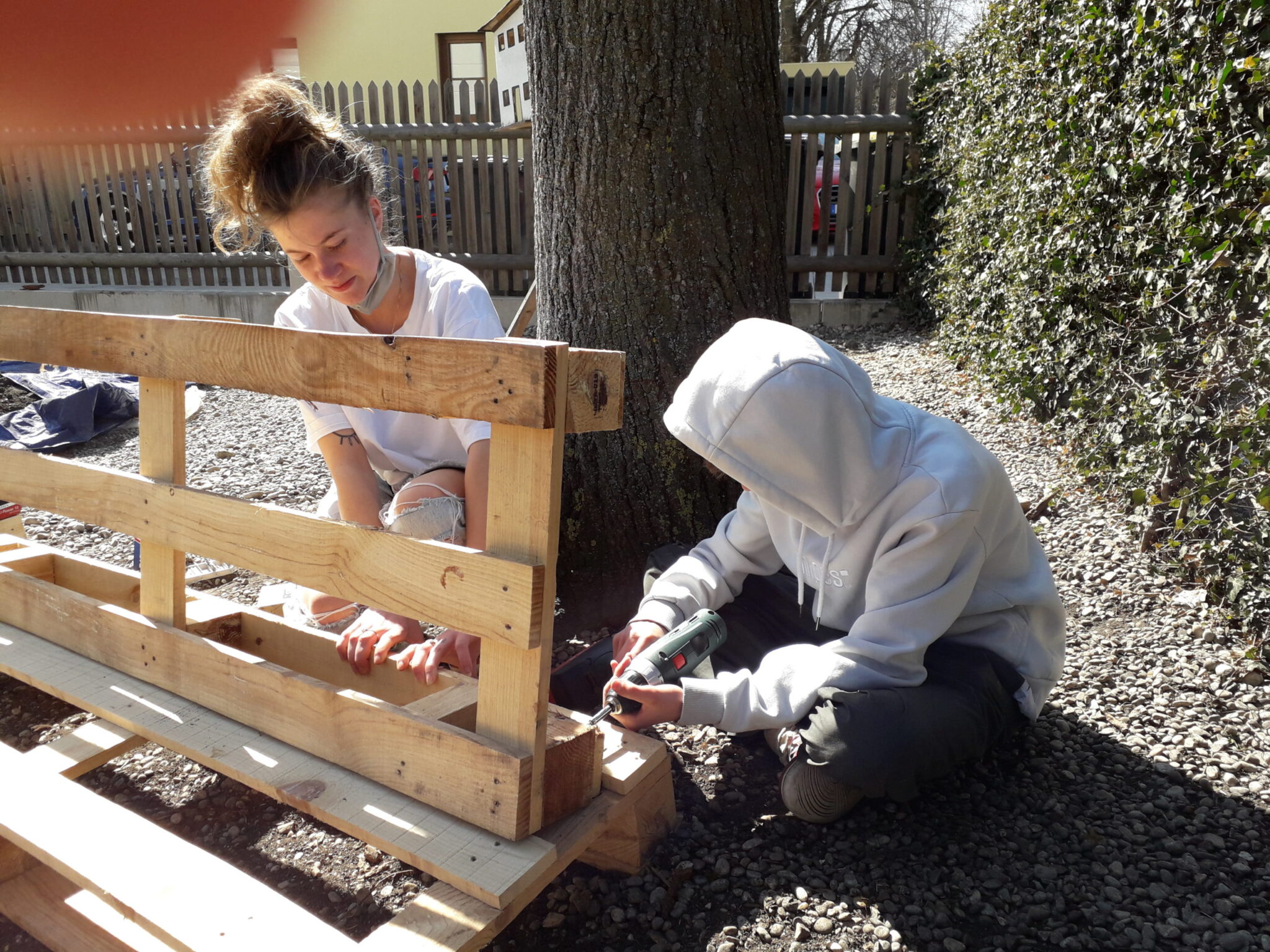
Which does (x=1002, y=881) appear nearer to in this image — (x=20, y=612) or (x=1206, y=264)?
(x=1206, y=264)

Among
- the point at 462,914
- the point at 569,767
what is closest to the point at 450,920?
the point at 462,914

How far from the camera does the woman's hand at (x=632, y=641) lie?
2031 millimetres

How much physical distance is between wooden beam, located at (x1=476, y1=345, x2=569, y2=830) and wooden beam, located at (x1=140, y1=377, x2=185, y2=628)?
967mm

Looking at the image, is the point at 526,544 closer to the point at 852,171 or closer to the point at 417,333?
the point at 417,333

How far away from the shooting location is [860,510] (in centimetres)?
179

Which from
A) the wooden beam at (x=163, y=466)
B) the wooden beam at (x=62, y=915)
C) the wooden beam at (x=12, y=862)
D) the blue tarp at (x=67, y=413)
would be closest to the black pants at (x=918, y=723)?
the wooden beam at (x=62, y=915)

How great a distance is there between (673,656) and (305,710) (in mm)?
793

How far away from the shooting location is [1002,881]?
172 centimetres

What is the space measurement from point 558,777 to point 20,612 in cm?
176

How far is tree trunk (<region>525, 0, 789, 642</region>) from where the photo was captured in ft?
7.95

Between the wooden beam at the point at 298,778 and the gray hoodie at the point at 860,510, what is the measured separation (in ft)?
1.69

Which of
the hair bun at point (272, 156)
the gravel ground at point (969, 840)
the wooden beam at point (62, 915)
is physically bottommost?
the wooden beam at point (62, 915)

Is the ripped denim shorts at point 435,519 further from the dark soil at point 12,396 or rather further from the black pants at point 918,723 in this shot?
the dark soil at point 12,396

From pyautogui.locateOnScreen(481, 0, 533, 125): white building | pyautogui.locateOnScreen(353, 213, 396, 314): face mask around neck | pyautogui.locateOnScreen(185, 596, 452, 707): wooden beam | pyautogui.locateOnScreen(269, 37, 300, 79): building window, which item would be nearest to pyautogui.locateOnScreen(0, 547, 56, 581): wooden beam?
pyautogui.locateOnScreen(185, 596, 452, 707): wooden beam
